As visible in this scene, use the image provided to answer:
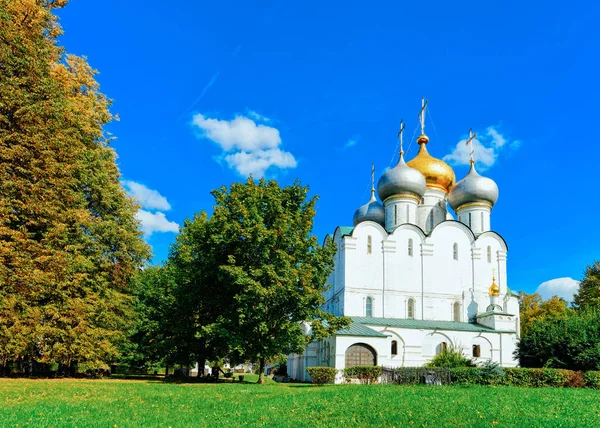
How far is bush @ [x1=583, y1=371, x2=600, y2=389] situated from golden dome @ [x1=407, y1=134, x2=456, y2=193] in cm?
2234

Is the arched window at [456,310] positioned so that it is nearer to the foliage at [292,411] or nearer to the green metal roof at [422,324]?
the green metal roof at [422,324]

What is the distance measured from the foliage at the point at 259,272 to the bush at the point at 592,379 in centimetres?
1146

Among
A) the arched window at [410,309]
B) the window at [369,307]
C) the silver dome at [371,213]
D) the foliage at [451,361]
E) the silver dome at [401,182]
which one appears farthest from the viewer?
the silver dome at [371,213]

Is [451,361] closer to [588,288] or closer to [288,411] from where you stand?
[288,411]

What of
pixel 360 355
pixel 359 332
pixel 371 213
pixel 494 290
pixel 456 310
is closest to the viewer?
pixel 360 355

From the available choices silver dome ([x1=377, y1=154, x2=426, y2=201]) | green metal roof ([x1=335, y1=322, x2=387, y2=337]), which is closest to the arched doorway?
green metal roof ([x1=335, y1=322, x2=387, y2=337])

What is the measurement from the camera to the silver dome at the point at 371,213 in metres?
41.5

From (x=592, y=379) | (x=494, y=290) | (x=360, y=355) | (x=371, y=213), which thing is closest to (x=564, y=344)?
(x=592, y=379)

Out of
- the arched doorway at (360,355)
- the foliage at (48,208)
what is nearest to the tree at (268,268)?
the arched doorway at (360,355)

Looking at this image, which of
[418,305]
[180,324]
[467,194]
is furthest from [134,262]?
[467,194]

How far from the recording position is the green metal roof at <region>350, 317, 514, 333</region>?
33.1 metres

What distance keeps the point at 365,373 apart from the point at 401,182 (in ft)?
58.3

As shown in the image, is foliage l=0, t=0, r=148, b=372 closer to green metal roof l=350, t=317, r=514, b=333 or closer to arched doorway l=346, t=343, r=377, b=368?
arched doorway l=346, t=343, r=377, b=368

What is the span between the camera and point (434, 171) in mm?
42969
